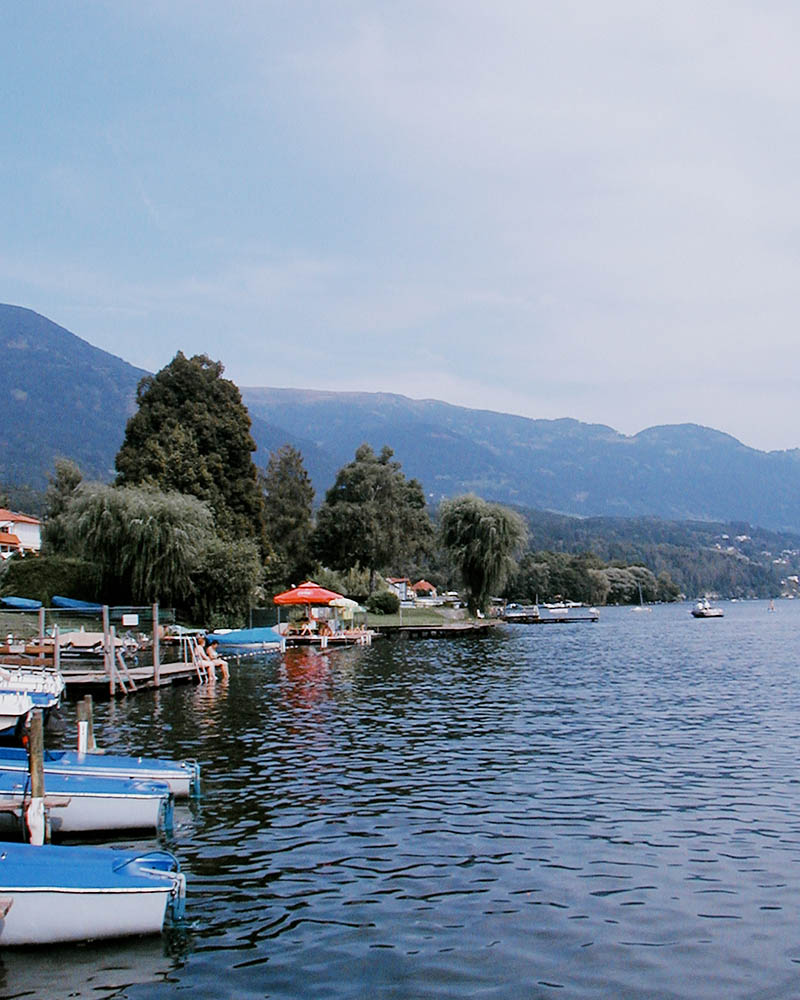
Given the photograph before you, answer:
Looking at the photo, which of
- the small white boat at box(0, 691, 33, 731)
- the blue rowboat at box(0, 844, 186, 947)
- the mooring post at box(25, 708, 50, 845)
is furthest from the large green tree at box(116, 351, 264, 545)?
the blue rowboat at box(0, 844, 186, 947)

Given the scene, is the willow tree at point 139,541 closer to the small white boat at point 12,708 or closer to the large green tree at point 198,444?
the large green tree at point 198,444

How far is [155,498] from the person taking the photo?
2259 inches

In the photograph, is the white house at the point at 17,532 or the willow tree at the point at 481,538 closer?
the willow tree at the point at 481,538

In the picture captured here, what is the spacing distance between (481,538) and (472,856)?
234 feet

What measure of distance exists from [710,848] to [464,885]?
3.91m

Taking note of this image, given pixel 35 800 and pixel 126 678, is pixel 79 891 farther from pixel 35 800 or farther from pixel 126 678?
pixel 126 678

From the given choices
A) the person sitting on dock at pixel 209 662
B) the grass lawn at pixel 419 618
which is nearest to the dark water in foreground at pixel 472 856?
the person sitting on dock at pixel 209 662

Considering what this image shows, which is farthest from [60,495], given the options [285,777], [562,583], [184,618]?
[562,583]

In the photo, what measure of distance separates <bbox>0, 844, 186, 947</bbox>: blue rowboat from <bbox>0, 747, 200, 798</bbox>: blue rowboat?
4.37 metres

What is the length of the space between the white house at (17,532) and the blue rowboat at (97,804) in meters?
94.7

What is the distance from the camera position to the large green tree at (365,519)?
95.2 metres

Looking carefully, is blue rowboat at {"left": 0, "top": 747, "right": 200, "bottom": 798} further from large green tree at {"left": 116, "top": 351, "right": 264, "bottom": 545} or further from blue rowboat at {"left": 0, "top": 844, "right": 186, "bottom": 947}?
large green tree at {"left": 116, "top": 351, "right": 264, "bottom": 545}

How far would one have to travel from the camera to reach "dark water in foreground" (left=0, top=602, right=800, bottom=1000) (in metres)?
10.1

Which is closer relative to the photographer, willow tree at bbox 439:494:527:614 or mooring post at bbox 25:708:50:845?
mooring post at bbox 25:708:50:845
